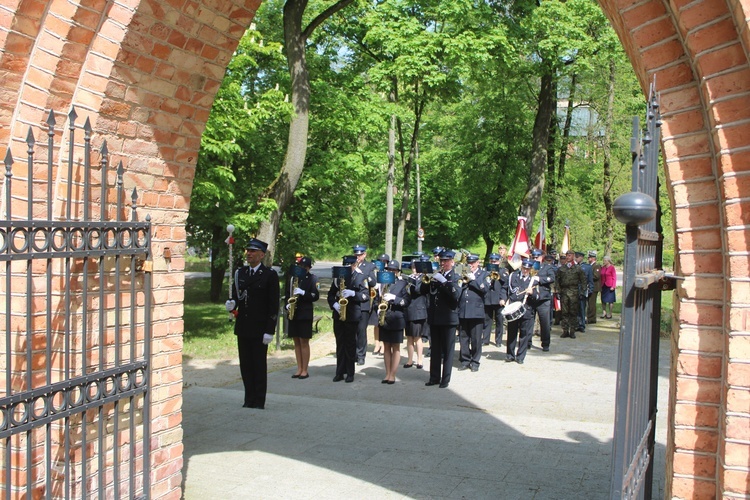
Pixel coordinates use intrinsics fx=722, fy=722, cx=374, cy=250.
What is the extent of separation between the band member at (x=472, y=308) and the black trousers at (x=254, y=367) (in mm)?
3982

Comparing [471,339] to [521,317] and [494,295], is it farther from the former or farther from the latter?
[494,295]

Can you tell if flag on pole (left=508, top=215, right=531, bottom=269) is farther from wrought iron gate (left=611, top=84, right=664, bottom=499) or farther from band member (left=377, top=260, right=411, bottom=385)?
wrought iron gate (left=611, top=84, right=664, bottom=499)

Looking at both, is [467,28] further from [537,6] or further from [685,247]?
[685,247]

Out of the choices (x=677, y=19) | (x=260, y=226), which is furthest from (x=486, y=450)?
(x=260, y=226)

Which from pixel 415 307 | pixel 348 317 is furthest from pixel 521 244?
pixel 348 317

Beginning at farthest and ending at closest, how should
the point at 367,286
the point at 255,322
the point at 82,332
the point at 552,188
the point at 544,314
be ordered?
the point at 552,188 < the point at 544,314 < the point at 367,286 < the point at 255,322 < the point at 82,332

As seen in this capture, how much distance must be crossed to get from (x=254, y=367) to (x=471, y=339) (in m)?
4.36

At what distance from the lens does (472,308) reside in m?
12.0

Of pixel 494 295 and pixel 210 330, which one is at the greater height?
pixel 494 295

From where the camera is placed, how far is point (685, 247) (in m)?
3.08

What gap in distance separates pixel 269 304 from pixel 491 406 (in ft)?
10.4

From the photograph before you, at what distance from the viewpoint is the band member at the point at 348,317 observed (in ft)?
36.1

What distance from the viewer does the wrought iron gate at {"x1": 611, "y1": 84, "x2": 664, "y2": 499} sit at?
252cm

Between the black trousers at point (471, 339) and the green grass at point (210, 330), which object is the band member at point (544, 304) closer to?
the black trousers at point (471, 339)
